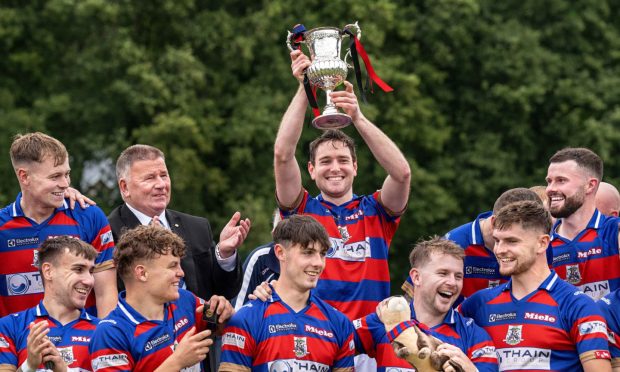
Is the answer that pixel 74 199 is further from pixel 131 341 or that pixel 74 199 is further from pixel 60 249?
pixel 131 341

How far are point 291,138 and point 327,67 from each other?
58 centimetres

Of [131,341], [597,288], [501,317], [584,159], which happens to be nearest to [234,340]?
[131,341]

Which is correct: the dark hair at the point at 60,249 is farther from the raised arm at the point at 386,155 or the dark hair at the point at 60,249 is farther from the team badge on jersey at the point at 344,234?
the raised arm at the point at 386,155

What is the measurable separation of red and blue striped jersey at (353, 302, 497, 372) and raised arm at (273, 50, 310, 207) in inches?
47.2

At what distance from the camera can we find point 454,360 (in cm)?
744

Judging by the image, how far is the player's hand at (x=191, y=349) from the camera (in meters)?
7.45

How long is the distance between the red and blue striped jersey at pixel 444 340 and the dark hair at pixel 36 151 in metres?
2.51

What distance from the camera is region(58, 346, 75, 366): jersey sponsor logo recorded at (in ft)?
26.1

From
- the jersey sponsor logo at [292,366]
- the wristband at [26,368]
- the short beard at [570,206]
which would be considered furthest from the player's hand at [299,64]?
the wristband at [26,368]

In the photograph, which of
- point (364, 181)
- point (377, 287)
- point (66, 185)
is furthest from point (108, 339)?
point (364, 181)

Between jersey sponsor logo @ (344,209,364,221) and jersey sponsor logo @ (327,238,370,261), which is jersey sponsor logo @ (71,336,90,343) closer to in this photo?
jersey sponsor logo @ (327,238,370,261)

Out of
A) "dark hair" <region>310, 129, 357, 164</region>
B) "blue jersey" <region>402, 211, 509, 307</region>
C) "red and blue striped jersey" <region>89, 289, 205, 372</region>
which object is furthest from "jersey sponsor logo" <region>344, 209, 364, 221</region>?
"red and blue striped jersey" <region>89, 289, 205, 372</region>

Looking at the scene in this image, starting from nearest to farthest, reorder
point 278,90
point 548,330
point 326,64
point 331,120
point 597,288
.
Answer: point 548,330 → point 331,120 → point 326,64 → point 597,288 → point 278,90

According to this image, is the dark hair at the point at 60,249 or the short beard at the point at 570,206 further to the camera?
the short beard at the point at 570,206
